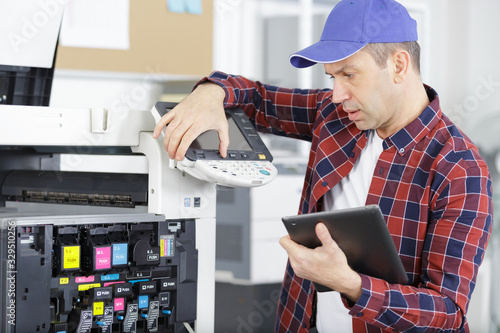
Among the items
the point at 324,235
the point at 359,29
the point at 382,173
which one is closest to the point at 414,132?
the point at 382,173

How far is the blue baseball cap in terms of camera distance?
1150 mm

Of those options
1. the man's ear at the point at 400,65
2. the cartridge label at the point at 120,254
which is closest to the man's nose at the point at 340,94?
the man's ear at the point at 400,65

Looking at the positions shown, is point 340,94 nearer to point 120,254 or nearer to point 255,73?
point 120,254

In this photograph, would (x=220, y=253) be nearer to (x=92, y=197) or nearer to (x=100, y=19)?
(x=100, y=19)

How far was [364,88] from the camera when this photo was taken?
3.84ft

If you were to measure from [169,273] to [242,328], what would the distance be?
2.05 metres

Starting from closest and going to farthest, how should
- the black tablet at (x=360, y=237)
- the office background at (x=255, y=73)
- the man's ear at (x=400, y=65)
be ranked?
the black tablet at (x=360, y=237), the man's ear at (x=400, y=65), the office background at (x=255, y=73)

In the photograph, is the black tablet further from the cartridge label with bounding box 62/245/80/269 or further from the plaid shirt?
the cartridge label with bounding box 62/245/80/269

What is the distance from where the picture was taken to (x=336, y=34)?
3.91ft

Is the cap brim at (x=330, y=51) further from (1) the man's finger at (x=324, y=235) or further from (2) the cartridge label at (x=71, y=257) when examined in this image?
(2) the cartridge label at (x=71, y=257)

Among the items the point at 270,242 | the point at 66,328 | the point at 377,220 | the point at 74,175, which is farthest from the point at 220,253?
the point at 377,220

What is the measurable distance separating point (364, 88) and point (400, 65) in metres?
0.09

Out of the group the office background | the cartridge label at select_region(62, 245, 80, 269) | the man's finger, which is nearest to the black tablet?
the man's finger

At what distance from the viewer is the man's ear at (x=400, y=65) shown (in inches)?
46.6
